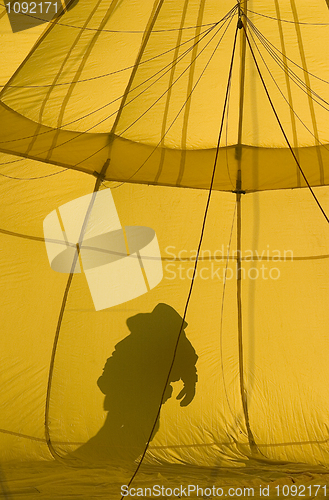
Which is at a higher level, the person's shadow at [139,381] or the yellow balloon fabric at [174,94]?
the yellow balloon fabric at [174,94]

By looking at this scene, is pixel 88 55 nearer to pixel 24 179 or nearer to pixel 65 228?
pixel 24 179

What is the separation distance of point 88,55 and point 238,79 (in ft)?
4.88

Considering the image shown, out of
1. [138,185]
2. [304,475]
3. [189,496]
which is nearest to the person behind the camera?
[189,496]

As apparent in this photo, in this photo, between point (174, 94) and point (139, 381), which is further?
point (174, 94)

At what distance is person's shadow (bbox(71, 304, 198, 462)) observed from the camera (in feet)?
16.1

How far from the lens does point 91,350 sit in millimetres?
5070

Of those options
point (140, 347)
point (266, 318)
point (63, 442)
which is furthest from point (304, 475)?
point (63, 442)

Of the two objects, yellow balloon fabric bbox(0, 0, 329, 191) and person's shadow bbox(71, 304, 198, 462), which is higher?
yellow balloon fabric bbox(0, 0, 329, 191)

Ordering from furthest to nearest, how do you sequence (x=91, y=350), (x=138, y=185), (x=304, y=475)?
(x=138, y=185) → (x=91, y=350) → (x=304, y=475)

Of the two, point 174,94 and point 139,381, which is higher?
point 174,94

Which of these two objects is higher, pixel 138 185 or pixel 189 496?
pixel 138 185

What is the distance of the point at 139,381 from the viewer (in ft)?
16.6

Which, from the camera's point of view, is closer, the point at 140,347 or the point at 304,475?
the point at 304,475

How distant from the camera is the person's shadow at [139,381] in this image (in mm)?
4906
